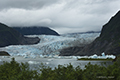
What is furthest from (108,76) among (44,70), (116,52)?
(116,52)

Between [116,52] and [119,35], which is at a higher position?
[119,35]

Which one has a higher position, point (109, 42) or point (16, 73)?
point (109, 42)

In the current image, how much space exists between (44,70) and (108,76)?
8.22m

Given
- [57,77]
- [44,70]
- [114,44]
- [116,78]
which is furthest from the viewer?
[114,44]

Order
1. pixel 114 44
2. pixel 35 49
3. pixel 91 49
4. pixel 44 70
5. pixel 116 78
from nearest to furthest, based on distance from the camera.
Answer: pixel 116 78 < pixel 44 70 < pixel 114 44 < pixel 91 49 < pixel 35 49

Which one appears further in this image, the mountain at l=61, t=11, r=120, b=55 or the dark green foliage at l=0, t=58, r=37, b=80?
the mountain at l=61, t=11, r=120, b=55

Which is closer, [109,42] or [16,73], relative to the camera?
[16,73]

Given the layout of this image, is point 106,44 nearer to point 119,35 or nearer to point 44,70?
point 119,35

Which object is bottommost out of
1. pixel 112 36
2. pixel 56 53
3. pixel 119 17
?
pixel 56 53

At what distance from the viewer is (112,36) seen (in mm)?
151750

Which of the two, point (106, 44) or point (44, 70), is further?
point (106, 44)

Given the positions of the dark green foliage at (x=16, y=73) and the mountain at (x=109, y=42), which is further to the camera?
the mountain at (x=109, y=42)

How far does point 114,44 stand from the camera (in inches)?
5448

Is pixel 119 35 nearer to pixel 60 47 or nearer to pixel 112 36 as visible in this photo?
pixel 112 36
